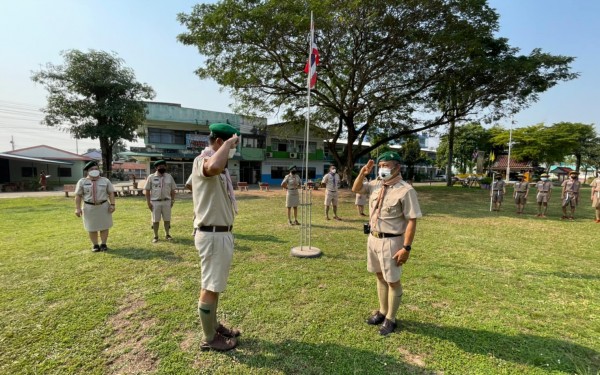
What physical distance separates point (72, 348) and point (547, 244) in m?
9.70

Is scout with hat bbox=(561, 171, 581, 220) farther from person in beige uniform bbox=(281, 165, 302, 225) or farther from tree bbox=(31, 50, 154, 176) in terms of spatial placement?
tree bbox=(31, 50, 154, 176)

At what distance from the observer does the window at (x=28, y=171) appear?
1166 inches

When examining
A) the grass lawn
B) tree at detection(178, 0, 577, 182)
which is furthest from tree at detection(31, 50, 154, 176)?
the grass lawn

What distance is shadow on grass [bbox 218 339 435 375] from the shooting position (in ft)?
8.75

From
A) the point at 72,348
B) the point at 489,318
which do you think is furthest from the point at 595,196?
the point at 72,348

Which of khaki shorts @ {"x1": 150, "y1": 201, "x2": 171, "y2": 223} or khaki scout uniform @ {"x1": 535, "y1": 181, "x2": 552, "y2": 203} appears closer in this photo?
khaki shorts @ {"x1": 150, "y1": 201, "x2": 171, "y2": 223}

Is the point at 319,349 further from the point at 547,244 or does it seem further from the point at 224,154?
the point at 547,244

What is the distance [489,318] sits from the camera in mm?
3627

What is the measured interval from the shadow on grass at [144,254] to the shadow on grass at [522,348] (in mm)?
4503

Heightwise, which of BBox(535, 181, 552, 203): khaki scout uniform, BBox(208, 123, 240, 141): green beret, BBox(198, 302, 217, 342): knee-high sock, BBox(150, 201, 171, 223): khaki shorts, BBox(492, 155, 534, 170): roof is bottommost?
BBox(198, 302, 217, 342): knee-high sock

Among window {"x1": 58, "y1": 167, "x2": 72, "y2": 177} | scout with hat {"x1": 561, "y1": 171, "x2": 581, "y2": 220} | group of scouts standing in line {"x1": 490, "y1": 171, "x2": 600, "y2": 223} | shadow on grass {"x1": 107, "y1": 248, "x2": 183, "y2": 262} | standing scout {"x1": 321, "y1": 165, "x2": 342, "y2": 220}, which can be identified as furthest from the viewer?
window {"x1": 58, "y1": 167, "x2": 72, "y2": 177}

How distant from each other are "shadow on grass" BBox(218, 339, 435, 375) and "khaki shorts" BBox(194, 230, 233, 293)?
767 millimetres

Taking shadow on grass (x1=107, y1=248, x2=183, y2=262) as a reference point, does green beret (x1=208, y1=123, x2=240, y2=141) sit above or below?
above

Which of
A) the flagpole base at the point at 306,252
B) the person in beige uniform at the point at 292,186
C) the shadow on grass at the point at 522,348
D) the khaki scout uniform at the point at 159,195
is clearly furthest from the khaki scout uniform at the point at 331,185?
the shadow on grass at the point at 522,348
